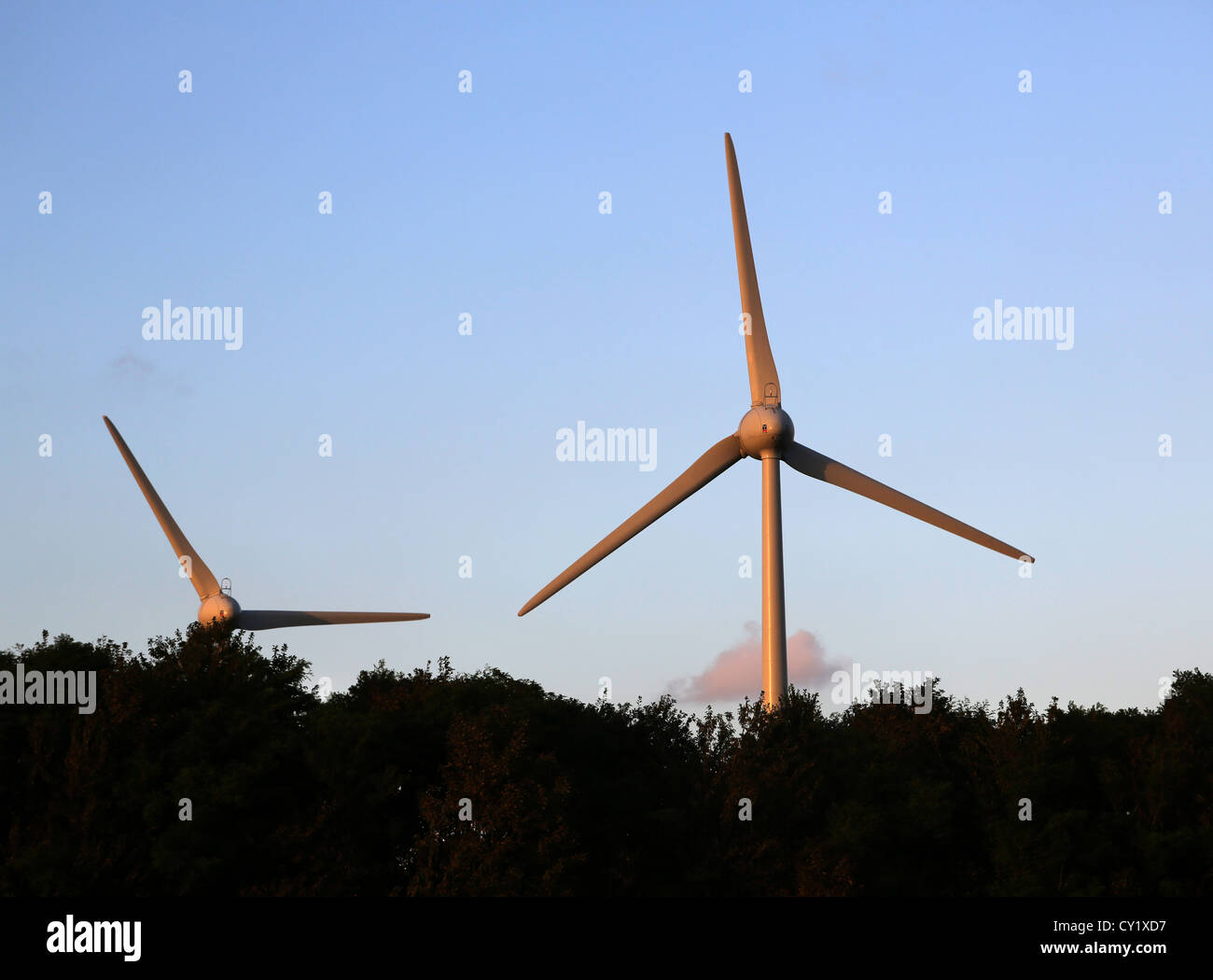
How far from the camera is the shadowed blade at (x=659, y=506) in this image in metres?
76.9

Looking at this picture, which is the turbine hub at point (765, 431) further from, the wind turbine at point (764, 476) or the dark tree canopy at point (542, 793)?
the dark tree canopy at point (542, 793)

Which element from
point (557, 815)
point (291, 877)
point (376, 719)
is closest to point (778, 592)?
point (557, 815)

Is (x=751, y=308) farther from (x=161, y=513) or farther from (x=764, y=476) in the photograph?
(x=161, y=513)

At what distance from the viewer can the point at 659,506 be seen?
78562mm

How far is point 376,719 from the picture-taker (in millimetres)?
78625

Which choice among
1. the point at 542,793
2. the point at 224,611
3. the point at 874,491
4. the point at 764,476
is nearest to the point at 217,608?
the point at 224,611

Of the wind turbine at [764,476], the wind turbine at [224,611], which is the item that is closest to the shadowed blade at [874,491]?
the wind turbine at [764,476]

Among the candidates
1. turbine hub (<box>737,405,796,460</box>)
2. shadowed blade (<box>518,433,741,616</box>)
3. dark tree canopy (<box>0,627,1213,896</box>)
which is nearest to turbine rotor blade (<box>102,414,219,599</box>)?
dark tree canopy (<box>0,627,1213,896</box>)

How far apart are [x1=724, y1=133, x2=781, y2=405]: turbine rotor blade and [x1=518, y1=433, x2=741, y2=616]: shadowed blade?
9.66 ft

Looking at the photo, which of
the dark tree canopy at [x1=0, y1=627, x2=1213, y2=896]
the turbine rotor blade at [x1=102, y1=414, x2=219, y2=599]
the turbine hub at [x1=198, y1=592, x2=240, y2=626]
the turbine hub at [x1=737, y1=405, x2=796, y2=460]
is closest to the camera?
the dark tree canopy at [x1=0, y1=627, x2=1213, y2=896]

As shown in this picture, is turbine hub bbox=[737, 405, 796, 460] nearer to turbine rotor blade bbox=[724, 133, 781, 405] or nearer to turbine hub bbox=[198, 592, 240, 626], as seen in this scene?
turbine rotor blade bbox=[724, 133, 781, 405]

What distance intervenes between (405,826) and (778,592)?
2183cm

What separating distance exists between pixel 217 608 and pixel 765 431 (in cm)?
4248

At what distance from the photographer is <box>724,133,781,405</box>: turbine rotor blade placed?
3187 inches
